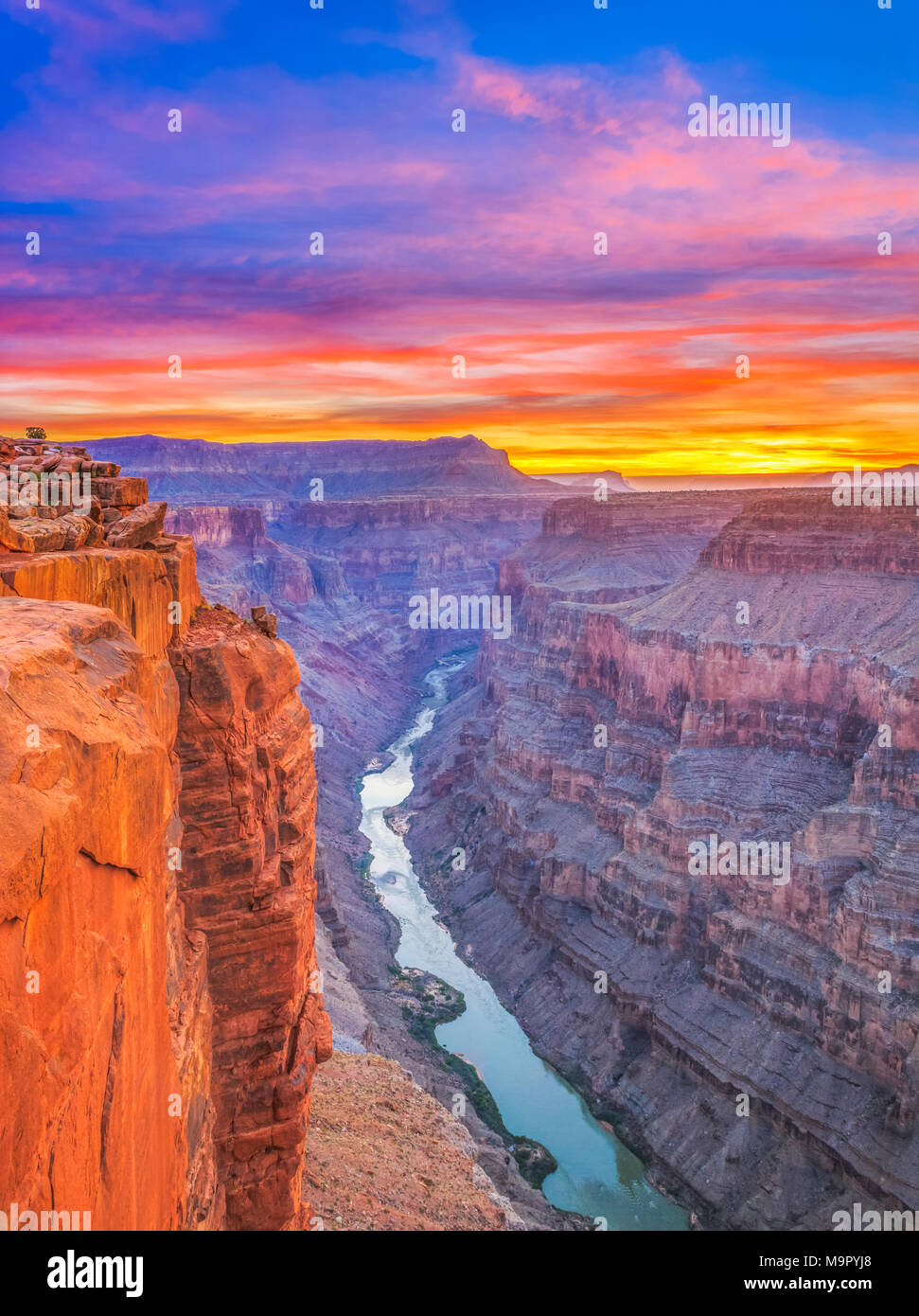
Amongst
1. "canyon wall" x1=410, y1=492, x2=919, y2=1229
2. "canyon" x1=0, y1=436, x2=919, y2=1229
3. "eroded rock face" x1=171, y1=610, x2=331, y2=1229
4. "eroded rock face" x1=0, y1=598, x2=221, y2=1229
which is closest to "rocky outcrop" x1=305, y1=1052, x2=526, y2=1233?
"canyon" x1=0, y1=436, x2=919, y2=1229

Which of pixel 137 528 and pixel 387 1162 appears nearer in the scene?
pixel 137 528

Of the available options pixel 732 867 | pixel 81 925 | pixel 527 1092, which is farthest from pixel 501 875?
pixel 81 925

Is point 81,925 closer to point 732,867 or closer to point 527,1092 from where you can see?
point 527,1092

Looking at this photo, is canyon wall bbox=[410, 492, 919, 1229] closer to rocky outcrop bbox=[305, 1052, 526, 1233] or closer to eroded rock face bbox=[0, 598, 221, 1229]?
rocky outcrop bbox=[305, 1052, 526, 1233]

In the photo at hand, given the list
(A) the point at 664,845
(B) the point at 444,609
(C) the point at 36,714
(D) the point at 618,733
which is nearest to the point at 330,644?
(B) the point at 444,609

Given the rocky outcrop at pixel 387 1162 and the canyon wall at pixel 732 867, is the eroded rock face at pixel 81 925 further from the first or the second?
the canyon wall at pixel 732 867
